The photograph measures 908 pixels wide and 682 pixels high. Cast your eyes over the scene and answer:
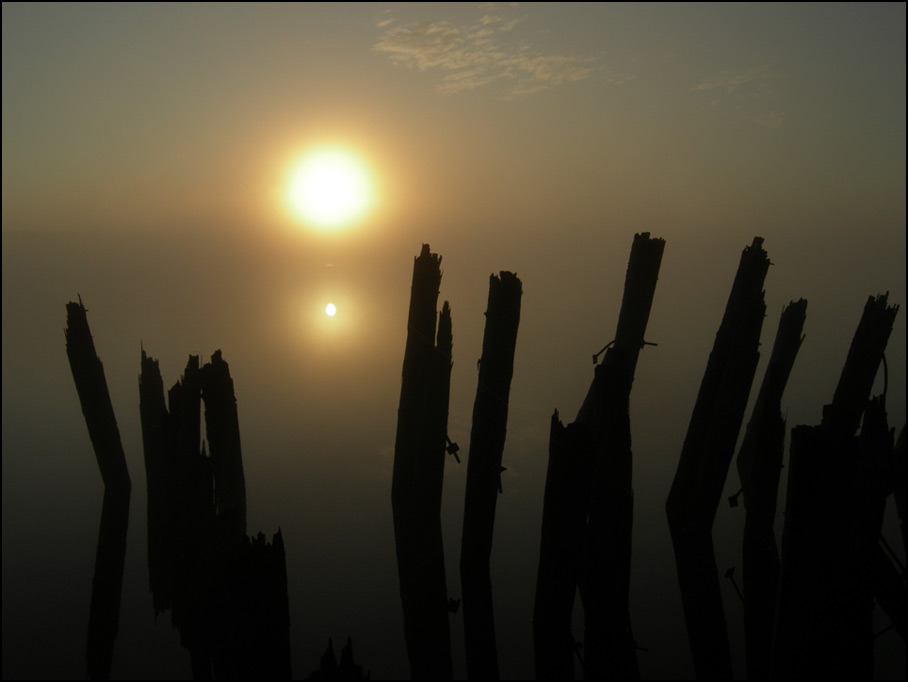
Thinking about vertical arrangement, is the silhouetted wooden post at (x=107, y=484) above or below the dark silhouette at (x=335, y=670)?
above

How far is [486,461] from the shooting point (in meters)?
4.86

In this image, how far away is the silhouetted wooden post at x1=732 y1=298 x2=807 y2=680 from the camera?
4.83 metres

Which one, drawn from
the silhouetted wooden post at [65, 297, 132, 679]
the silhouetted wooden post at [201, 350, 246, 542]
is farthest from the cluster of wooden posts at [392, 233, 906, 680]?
the silhouetted wooden post at [65, 297, 132, 679]

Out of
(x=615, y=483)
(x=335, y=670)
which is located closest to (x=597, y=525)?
(x=615, y=483)

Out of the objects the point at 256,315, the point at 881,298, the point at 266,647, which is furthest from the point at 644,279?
the point at 256,315

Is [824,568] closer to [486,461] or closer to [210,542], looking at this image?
[486,461]

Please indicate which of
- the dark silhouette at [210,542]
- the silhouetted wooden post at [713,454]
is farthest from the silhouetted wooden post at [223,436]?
the silhouetted wooden post at [713,454]

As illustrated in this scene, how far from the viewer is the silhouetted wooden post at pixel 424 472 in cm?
489

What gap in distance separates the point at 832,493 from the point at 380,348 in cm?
2497

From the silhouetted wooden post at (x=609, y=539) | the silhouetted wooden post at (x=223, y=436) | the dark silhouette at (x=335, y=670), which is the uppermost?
the silhouetted wooden post at (x=223, y=436)

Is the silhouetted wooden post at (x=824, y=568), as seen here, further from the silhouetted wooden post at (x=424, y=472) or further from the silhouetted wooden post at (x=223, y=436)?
the silhouetted wooden post at (x=223, y=436)

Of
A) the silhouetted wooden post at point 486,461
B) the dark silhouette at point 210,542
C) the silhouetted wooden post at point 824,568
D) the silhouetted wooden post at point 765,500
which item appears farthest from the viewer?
the silhouetted wooden post at point 765,500

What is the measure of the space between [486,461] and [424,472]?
41cm

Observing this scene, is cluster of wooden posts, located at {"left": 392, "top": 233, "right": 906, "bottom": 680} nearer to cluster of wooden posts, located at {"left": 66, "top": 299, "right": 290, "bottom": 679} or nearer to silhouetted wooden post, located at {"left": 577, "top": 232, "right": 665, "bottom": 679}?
silhouetted wooden post, located at {"left": 577, "top": 232, "right": 665, "bottom": 679}
